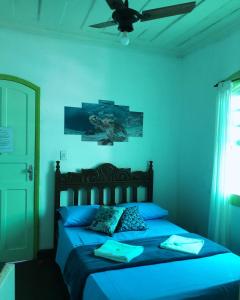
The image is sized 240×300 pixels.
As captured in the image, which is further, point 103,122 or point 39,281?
point 103,122

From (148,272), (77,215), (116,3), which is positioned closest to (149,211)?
(77,215)

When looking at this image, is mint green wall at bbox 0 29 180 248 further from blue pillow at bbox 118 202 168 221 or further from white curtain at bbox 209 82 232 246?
white curtain at bbox 209 82 232 246

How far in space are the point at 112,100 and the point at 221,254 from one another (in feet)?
7.16

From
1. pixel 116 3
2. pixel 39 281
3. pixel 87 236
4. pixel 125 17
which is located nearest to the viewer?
pixel 116 3

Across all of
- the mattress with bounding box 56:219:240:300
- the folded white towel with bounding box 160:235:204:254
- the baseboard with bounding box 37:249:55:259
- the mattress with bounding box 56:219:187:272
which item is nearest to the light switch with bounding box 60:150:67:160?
the mattress with bounding box 56:219:187:272

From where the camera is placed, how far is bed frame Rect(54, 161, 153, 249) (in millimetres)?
3258

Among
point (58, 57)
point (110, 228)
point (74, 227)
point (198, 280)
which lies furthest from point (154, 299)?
point (58, 57)

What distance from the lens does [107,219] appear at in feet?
9.28

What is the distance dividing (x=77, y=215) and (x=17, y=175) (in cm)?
85

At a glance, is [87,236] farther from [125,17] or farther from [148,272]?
[125,17]

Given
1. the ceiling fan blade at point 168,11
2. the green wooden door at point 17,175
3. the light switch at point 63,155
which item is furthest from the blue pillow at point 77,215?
the ceiling fan blade at point 168,11

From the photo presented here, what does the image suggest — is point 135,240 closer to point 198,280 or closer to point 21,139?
point 198,280

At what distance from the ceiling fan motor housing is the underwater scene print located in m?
1.55

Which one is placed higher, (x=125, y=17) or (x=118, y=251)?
(x=125, y=17)
